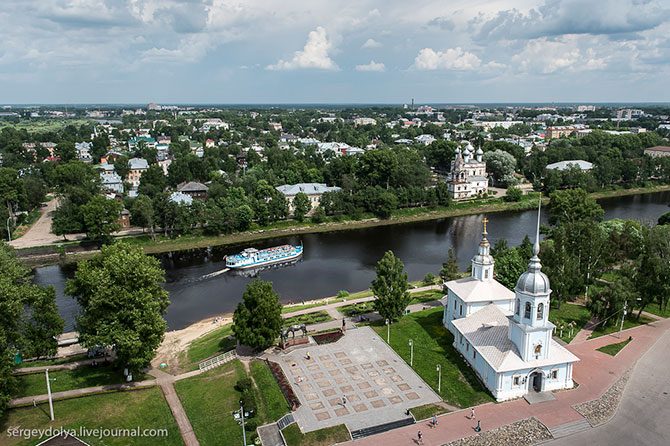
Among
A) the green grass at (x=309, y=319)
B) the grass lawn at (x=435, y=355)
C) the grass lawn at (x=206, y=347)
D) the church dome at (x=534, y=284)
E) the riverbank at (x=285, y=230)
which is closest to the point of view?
the church dome at (x=534, y=284)

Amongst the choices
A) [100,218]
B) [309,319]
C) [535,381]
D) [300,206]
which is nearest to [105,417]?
[309,319]

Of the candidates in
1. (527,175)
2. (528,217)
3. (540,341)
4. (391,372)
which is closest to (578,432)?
(540,341)

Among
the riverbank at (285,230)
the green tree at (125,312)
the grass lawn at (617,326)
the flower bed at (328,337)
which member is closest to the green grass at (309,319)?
the flower bed at (328,337)

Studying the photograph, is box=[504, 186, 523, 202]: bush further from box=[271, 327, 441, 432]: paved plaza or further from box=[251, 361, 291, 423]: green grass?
box=[251, 361, 291, 423]: green grass

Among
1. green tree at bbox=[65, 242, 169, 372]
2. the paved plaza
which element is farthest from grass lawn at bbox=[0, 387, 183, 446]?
the paved plaza

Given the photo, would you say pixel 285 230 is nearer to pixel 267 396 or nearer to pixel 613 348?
pixel 267 396

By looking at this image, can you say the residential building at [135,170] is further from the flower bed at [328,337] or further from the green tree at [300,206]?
the flower bed at [328,337]
